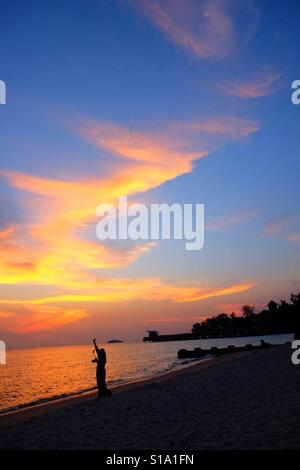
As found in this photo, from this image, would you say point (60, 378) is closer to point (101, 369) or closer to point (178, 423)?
point (101, 369)

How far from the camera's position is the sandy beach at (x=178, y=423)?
9.81 metres

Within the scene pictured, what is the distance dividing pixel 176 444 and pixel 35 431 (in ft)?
19.0

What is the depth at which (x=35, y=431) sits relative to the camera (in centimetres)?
1316

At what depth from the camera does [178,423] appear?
40.3 feet

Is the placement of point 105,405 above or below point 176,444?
below

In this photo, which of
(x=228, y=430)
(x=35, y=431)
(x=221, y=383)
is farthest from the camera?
(x=221, y=383)

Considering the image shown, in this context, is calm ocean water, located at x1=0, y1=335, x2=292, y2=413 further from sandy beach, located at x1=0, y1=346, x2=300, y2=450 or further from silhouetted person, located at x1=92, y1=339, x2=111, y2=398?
sandy beach, located at x1=0, y1=346, x2=300, y2=450

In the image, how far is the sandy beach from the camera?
9812 mm
